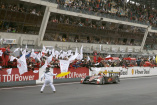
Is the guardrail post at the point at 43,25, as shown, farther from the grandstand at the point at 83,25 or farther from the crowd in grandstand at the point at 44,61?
Answer: the crowd in grandstand at the point at 44,61

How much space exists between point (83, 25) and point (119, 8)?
46.6ft

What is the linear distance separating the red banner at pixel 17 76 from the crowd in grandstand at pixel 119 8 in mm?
23460

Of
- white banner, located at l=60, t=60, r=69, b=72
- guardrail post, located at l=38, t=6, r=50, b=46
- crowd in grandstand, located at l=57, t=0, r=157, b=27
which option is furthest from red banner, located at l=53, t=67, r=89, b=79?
crowd in grandstand, located at l=57, t=0, r=157, b=27


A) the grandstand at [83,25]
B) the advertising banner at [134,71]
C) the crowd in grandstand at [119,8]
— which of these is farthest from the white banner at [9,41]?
the advertising banner at [134,71]

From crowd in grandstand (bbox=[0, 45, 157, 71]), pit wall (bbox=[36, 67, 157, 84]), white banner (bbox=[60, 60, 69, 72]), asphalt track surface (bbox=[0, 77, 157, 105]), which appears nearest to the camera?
asphalt track surface (bbox=[0, 77, 157, 105])

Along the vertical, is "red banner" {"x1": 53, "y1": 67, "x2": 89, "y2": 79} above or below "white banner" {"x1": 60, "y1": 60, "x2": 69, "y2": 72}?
below

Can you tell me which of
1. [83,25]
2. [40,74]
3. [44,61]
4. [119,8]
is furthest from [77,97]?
[119,8]

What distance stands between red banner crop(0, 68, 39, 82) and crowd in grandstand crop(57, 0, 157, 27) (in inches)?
924

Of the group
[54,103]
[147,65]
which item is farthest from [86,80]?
[147,65]

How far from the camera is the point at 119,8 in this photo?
6003 centimetres

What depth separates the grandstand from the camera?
38.2 m

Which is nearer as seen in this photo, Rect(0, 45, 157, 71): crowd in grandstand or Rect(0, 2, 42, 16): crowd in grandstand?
Rect(0, 45, 157, 71): crowd in grandstand

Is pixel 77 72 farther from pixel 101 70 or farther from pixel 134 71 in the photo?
pixel 134 71

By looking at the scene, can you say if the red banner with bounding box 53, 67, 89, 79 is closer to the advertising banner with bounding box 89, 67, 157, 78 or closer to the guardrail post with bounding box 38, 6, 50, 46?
the advertising banner with bounding box 89, 67, 157, 78
